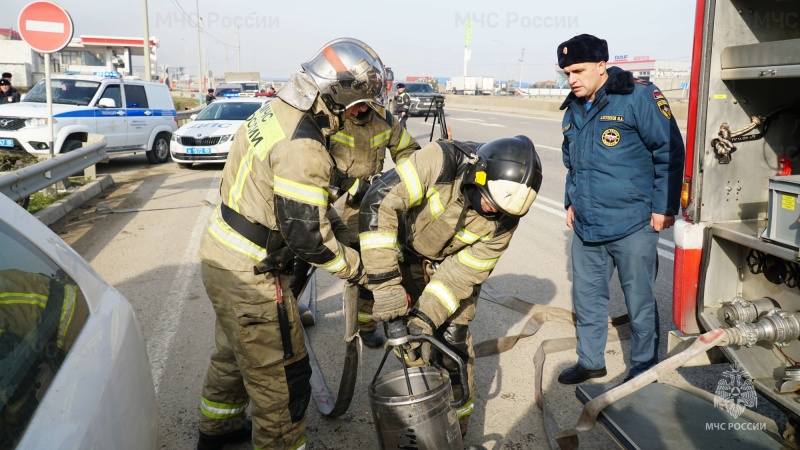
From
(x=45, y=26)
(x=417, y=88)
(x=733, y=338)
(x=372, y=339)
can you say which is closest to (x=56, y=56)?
(x=417, y=88)

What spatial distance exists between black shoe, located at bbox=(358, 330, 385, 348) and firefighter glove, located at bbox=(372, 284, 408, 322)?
170 cm

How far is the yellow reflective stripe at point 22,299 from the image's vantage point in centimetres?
175

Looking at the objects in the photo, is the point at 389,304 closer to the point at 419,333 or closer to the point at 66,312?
the point at 419,333

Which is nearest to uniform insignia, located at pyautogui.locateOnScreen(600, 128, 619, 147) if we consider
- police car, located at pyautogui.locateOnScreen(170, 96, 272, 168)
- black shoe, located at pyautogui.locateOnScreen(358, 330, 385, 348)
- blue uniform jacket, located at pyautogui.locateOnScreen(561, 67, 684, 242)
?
blue uniform jacket, located at pyautogui.locateOnScreen(561, 67, 684, 242)

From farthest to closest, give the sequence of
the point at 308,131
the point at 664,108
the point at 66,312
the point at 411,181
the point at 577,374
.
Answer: the point at 577,374 → the point at 664,108 → the point at 411,181 → the point at 308,131 → the point at 66,312

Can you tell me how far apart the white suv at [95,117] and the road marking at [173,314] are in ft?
17.8

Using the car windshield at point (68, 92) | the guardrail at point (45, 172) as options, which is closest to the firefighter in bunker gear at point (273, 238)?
the guardrail at point (45, 172)

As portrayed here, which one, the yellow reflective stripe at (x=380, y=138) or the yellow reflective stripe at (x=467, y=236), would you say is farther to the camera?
the yellow reflective stripe at (x=380, y=138)

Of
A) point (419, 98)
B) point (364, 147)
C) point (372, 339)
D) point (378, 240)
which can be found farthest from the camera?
point (419, 98)

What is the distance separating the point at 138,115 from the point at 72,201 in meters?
5.31

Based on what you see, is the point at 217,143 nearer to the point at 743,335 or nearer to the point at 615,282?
the point at 615,282

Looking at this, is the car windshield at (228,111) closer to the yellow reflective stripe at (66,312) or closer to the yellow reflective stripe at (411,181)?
the yellow reflective stripe at (411,181)

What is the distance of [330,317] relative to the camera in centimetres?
500

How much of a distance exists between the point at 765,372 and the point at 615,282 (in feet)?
10.1
